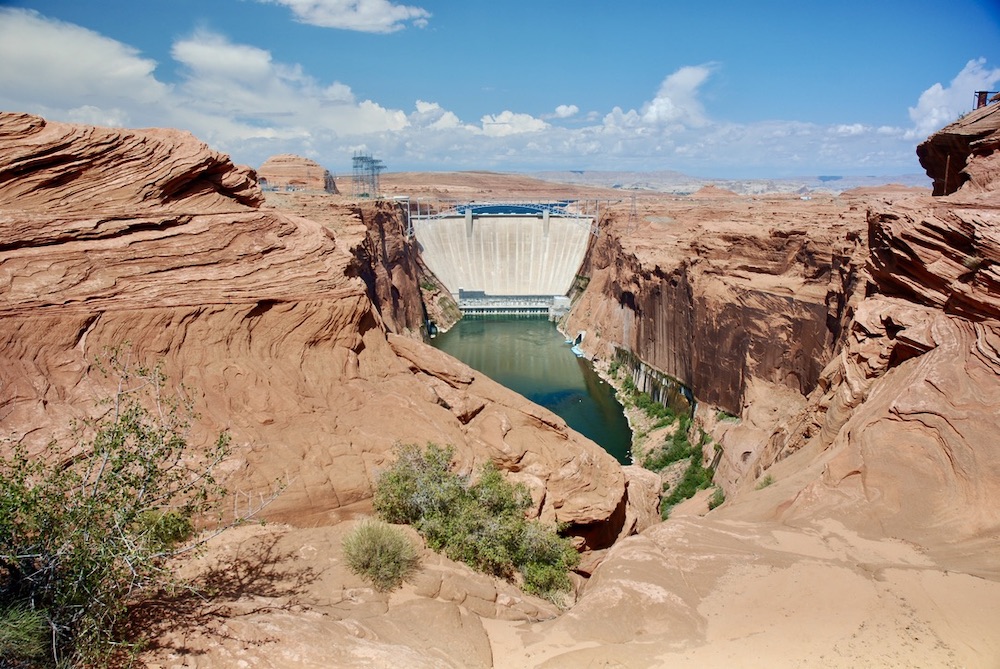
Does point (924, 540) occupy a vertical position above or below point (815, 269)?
below

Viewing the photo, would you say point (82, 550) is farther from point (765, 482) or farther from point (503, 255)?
point (503, 255)

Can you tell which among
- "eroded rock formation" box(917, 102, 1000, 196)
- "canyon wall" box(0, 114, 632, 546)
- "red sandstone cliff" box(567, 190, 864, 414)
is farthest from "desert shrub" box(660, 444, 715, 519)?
"eroded rock formation" box(917, 102, 1000, 196)

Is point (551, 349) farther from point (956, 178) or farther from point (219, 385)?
point (219, 385)

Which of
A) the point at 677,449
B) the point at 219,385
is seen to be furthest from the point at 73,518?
the point at 677,449

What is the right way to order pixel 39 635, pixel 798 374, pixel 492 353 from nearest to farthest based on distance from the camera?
1. pixel 39 635
2. pixel 798 374
3. pixel 492 353

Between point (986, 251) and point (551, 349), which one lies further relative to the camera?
point (551, 349)

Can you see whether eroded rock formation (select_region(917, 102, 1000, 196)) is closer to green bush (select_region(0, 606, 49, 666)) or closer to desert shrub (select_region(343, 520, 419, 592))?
desert shrub (select_region(343, 520, 419, 592))
